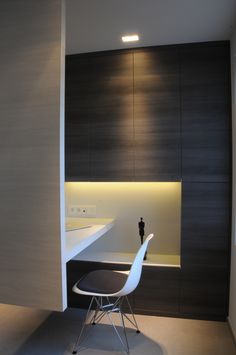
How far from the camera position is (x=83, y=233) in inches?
95.5

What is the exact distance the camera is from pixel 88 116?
2.91 m

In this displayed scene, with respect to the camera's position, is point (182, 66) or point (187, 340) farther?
point (182, 66)

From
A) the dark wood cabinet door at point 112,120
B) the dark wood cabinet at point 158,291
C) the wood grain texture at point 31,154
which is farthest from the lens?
the dark wood cabinet door at point 112,120

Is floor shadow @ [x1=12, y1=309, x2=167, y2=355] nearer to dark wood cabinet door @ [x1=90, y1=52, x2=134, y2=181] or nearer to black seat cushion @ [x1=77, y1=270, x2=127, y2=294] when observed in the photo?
black seat cushion @ [x1=77, y1=270, x2=127, y2=294]

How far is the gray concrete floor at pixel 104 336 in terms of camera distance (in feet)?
7.10

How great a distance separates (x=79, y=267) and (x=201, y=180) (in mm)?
1429


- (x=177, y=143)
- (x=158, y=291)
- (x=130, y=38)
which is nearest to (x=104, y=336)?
(x=158, y=291)

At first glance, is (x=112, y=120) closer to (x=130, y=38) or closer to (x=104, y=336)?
(x=130, y=38)

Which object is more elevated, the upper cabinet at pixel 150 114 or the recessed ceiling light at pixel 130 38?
the recessed ceiling light at pixel 130 38

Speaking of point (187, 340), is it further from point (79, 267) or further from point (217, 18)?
point (217, 18)

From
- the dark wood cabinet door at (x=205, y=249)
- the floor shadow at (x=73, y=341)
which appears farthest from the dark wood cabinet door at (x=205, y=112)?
the floor shadow at (x=73, y=341)

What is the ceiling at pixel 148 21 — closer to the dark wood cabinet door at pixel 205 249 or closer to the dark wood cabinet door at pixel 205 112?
the dark wood cabinet door at pixel 205 112

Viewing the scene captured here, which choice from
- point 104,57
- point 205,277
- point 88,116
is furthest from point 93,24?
point 205,277

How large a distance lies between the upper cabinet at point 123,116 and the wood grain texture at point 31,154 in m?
1.22
